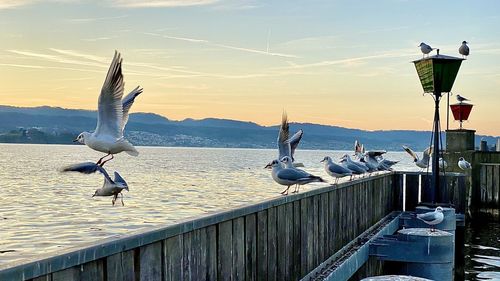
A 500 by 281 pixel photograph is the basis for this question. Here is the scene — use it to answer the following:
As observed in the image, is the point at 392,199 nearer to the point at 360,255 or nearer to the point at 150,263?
the point at 360,255

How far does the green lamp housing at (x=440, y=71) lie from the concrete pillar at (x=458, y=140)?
21.2ft

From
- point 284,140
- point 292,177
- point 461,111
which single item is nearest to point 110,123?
point 292,177

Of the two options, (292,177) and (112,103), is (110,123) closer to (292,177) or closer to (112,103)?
(112,103)

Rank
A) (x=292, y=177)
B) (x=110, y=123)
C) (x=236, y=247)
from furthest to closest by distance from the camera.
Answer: (x=110, y=123), (x=292, y=177), (x=236, y=247)

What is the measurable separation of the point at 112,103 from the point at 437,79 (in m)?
8.26

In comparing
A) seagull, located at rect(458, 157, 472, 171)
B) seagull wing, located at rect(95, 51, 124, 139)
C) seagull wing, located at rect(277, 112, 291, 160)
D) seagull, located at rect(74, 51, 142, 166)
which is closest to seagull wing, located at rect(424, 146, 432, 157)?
seagull, located at rect(458, 157, 472, 171)

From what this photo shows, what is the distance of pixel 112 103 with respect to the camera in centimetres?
940

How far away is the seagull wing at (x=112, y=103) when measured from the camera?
8418mm

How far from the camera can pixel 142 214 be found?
33844 mm

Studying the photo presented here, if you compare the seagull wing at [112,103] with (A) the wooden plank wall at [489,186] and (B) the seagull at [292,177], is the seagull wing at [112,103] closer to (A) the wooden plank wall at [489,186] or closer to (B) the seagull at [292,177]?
(B) the seagull at [292,177]

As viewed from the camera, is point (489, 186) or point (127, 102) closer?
point (127, 102)

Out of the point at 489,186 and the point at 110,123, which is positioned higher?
the point at 110,123

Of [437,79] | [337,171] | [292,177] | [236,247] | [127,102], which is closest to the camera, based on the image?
[236,247]

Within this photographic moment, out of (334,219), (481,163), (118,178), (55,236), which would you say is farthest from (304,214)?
(55,236)
